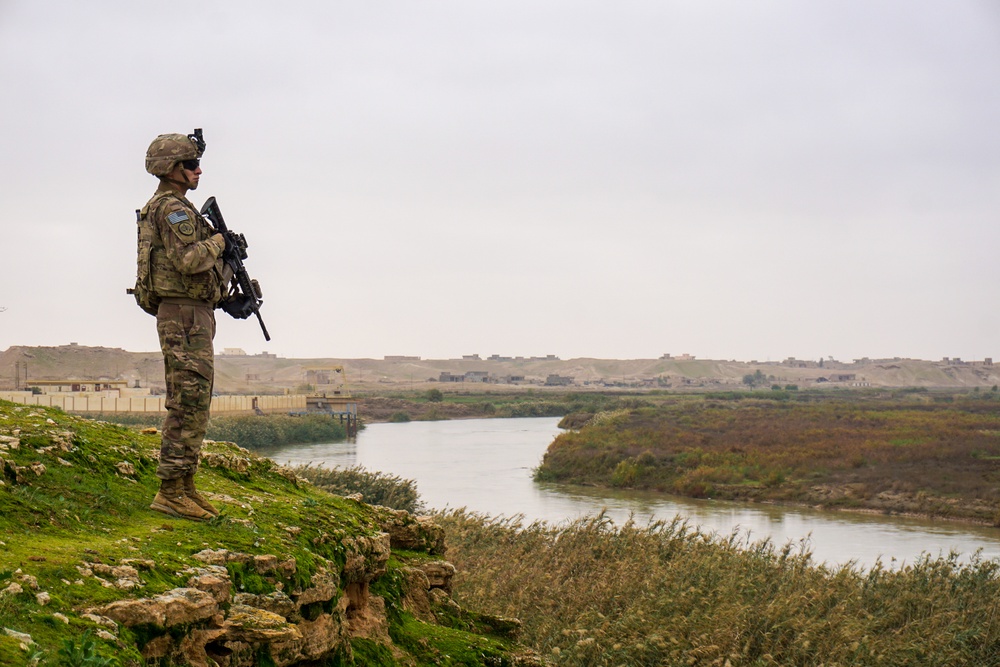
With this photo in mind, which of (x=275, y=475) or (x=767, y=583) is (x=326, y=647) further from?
(x=767, y=583)

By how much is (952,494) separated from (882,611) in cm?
2104

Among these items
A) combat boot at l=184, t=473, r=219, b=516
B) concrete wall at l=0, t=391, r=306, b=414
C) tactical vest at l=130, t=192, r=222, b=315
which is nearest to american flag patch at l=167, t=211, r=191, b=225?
tactical vest at l=130, t=192, r=222, b=315

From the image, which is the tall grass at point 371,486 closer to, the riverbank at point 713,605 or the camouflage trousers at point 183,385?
the riverbank at point 713,605

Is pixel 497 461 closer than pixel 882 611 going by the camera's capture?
No

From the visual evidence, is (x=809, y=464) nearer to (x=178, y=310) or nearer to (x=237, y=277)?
(x=237, y=277)

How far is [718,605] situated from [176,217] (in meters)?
7.96

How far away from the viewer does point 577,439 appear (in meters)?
44.2

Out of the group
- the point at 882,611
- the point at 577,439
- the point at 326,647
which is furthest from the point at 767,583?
the point at 577,439

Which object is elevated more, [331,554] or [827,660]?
[331,554]

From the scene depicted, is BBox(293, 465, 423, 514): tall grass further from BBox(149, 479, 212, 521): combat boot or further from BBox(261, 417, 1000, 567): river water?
BBox(149, 479, 212, 521): combat boot

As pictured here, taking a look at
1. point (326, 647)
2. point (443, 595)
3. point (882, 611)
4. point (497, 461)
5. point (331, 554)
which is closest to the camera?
point (326, 647)

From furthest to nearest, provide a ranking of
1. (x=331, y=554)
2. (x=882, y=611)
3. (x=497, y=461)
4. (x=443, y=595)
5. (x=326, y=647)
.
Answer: (x=497, y=461), (x=882, y=611), (x=443, y=595), (x=331, y=554), (x=326, y=647)

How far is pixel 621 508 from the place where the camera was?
2916 cm

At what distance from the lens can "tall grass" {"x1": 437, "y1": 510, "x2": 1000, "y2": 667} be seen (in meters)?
10.3
